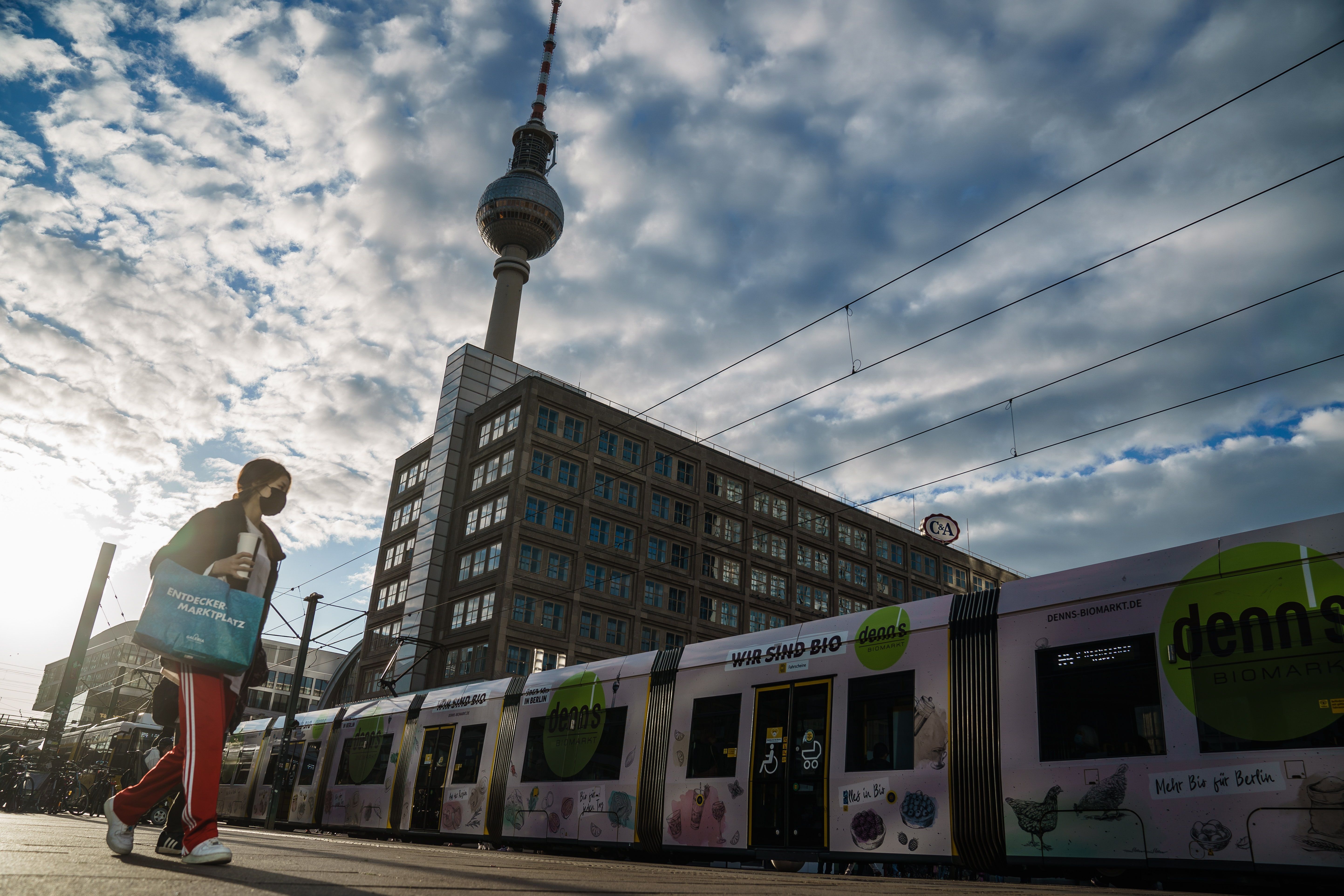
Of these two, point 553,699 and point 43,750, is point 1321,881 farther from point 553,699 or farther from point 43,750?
point 43,750

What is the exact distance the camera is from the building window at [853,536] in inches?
2500

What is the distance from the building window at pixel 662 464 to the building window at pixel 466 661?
15.0m

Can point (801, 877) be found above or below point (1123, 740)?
below

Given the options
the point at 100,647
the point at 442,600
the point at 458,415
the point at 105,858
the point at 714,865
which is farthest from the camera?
the point at 100,647

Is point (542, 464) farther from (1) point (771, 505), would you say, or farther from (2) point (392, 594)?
(1) point (771, 505)

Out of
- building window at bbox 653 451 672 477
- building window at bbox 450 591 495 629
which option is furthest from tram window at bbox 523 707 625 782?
building window at bbox 653 451 672 477

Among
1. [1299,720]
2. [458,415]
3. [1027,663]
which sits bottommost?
[1299,720]

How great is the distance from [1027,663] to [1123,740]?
1217 millimetres

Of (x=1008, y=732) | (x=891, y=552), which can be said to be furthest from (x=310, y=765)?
(x=891, y=552)

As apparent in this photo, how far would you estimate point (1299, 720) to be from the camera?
24.8 ft

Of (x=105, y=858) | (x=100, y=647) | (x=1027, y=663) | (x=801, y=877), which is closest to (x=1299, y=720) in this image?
(x=1027, y=663)

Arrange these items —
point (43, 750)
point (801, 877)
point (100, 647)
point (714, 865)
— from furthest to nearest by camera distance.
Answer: point (100, 647) < point (43, 750) < point (714, 865) < point (801, 877)

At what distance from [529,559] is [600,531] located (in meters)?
4.81

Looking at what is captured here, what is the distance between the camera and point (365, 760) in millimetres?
20625
